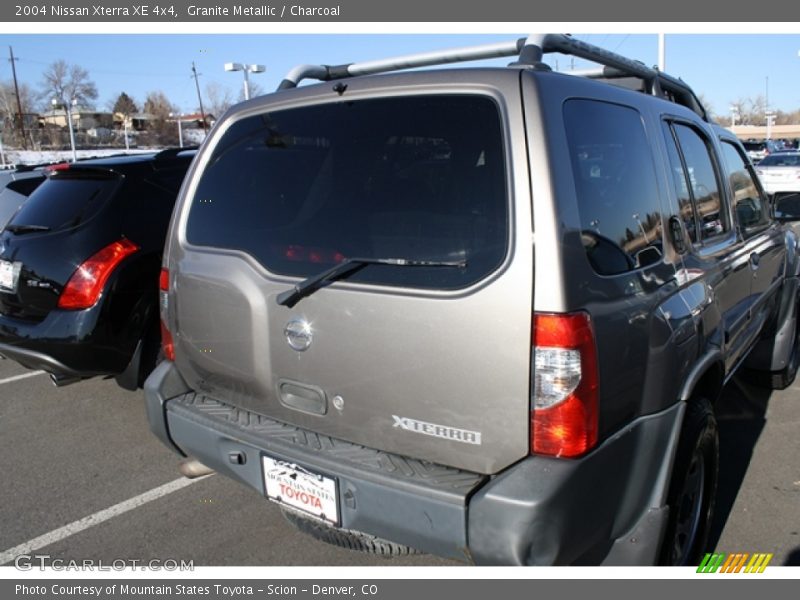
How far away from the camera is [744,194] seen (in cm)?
385

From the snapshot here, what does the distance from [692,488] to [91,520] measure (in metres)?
2.85

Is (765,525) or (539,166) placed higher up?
(539,166)

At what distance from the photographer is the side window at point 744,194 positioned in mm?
3628

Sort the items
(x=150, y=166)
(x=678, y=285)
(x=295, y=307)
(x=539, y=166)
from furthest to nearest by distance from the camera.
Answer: (x=150, y=166), (x=678, y=285), (x=295, y=307), (x=539, y=166)

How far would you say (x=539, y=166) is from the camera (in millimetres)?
1950

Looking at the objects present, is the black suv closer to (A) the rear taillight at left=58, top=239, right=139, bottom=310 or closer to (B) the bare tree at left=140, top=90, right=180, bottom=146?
(A) the rear taillight at left=58, top=239, right=139, bottom=310

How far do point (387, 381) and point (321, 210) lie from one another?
2.31 feet

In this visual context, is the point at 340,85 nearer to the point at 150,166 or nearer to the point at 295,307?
the point at 295,307

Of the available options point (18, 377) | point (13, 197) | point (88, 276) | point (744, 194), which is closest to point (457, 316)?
point (744, 194)

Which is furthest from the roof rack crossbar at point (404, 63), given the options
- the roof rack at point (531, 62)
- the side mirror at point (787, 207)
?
Answer: the side mirror at point (787, 207)

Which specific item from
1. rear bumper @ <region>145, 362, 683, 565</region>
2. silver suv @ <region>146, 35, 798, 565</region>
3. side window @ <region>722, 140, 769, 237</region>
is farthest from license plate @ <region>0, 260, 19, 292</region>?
side window @ <region>722, 140, 769, 237</region>

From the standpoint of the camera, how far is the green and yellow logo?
282 cm

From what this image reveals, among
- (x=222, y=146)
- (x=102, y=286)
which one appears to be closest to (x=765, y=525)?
(x=222, y=146)

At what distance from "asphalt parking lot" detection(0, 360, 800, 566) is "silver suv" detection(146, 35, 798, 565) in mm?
505
